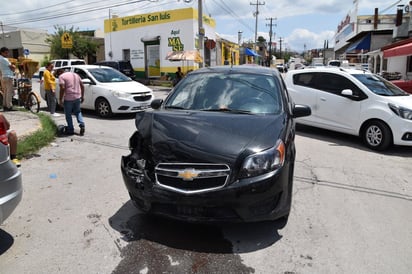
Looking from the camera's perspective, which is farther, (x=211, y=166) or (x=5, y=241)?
(x=5, y=241)

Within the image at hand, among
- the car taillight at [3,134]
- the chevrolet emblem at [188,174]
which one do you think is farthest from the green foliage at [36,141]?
the chevrolet emblem at [188,174]

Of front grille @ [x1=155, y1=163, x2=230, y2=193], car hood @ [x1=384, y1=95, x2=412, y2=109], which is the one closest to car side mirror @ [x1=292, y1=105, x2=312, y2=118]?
front grille @ [x1=155, y1=163, x2=230, y2=193]

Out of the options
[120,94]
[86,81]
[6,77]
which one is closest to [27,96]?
[6,77]

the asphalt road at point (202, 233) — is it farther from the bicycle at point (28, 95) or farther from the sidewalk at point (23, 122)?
the bicycle at point (28, 95)

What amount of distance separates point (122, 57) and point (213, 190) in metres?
28.4

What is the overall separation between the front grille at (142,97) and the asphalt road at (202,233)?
5.30 m

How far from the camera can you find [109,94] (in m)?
11.0

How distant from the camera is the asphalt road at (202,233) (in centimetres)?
330

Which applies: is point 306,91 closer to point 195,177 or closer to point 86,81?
point 86,81

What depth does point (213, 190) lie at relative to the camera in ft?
10.9

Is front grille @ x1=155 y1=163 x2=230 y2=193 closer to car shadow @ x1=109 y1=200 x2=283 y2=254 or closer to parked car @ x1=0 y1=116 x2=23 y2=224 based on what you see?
car shadow @ x1=109 y1=200 x2=283 y2=254

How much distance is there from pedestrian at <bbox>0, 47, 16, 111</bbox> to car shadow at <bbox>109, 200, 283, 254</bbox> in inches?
323

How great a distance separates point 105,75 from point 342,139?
769 cm

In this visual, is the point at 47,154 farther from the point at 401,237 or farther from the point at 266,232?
the point at 401,237
